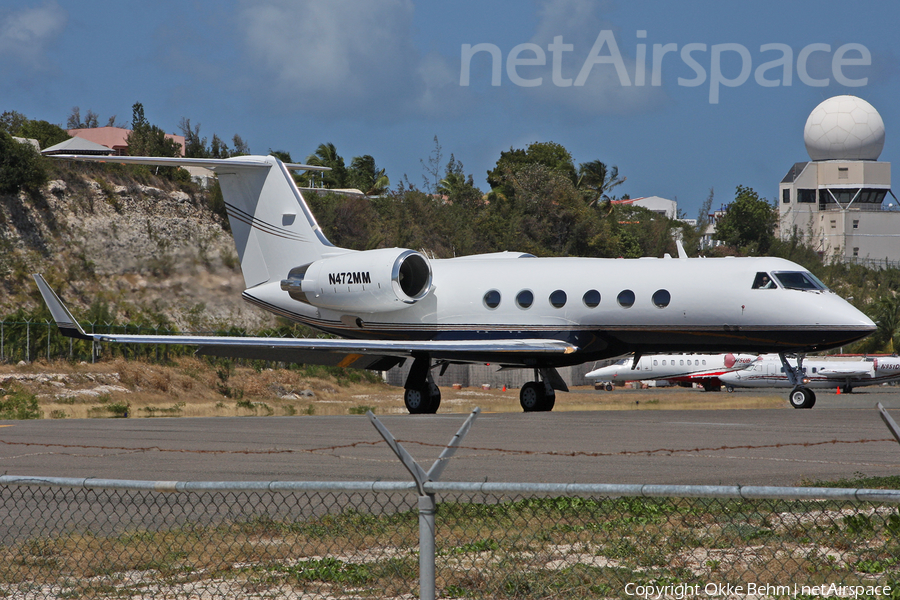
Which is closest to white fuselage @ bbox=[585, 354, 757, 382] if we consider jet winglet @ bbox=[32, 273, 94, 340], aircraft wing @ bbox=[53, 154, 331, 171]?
aircraft wing @ bbox=[53, 154, 331, 171]

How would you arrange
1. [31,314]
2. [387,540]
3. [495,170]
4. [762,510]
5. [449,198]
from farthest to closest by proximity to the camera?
[495,170] < [449,198] < [31,314] < [762,510] < [387,540]

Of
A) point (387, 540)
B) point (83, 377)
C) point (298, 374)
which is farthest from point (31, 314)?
point (387, 540)

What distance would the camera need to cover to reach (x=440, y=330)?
2330 cm

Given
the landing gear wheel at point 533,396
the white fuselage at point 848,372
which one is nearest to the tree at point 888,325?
the white fuselage at point 848,372

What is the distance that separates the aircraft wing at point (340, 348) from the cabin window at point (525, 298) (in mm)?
825

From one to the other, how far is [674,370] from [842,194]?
4774cm

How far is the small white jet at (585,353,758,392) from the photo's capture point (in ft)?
178

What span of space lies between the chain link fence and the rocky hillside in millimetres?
24591

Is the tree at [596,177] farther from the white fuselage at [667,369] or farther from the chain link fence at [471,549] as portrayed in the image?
the chain link fence at [471,549]

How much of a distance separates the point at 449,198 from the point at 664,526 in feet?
212

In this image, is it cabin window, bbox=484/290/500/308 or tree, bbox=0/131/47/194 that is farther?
tree, bbox=0/131/47/194

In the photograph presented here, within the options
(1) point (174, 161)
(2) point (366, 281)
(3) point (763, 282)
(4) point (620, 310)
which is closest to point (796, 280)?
(3) point (763, 282)

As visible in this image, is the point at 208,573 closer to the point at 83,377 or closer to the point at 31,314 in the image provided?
the point at 83,377

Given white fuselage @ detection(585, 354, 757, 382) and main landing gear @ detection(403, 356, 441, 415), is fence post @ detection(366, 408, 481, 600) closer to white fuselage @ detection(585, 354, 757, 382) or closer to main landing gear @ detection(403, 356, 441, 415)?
main landing gear @ detection(403, 356, 441, 415)
